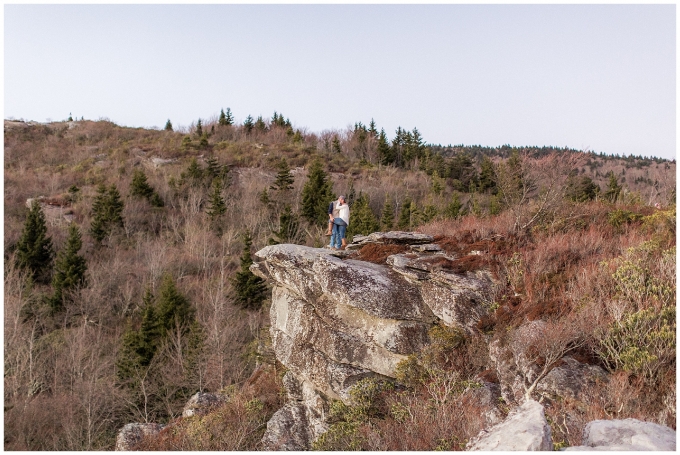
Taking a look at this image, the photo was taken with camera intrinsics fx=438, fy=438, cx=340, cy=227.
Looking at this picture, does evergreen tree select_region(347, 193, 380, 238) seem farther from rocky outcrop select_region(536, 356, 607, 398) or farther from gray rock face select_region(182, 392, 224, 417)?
rocky outcrop select_region(536, 356, 607, 398)

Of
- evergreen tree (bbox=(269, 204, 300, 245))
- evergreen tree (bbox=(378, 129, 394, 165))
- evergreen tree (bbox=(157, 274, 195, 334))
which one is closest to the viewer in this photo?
evergreen tree (bbox=(157, 274, 195, 334))

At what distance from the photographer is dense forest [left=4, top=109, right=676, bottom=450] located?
771 centimetres

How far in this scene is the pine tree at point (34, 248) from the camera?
107 ft

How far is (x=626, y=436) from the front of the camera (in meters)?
4.15

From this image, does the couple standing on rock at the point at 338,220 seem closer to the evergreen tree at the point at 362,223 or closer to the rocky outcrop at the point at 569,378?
the rocky outcrop at the point at 569,378

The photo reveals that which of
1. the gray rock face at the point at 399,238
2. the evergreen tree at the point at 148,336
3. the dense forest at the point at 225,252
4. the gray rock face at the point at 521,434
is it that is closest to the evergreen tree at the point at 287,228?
the dense forest at the point at 225,252

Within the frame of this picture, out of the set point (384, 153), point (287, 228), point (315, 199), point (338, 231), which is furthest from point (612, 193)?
point (384, 153)

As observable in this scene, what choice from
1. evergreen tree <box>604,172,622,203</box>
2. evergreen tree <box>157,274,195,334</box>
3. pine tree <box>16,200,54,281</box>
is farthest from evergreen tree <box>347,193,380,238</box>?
pine tree <box>16,200,54,281</box>

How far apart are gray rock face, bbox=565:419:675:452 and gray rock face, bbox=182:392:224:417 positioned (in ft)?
37.5

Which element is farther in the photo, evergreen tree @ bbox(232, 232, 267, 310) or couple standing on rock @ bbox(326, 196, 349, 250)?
evergreen tree @ bbox(232, 232, 267, 310)

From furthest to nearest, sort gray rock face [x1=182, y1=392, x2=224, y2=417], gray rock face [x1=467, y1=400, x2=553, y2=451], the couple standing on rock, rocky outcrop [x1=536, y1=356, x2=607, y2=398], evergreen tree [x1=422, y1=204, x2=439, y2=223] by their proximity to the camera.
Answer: evergreen tree [x1=422, y1=204, x2=439, y2=223], gray rock face [x1=182, y1=392, x2=224, y2=417], the couple standing on rock, rocky outcrop [x1=536, y1=356, x2=607, y2=398], gray rock face [x1=467, y1=400, x2=553, y2=451]

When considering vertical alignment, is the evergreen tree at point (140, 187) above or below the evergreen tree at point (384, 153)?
below

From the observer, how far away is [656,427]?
4.35 meters

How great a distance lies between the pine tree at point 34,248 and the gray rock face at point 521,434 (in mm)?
36322
